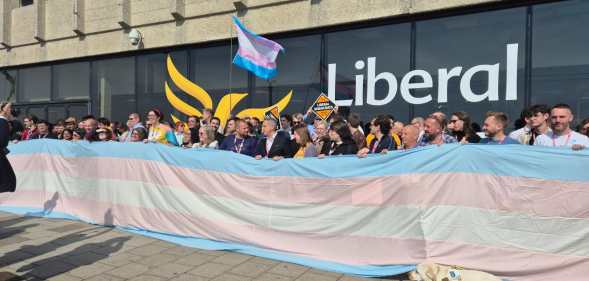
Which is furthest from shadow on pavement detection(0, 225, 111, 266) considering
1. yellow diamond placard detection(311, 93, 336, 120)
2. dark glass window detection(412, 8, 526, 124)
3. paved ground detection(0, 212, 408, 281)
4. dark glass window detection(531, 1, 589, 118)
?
dark glass window detection(531, 1, 589, 118)

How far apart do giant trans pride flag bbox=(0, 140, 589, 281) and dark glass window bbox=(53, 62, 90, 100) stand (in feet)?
27.4

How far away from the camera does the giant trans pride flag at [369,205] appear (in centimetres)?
377

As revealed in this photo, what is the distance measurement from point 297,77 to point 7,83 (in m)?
13.0

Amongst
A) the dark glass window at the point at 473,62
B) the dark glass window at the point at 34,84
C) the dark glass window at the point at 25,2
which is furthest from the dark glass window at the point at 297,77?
the dark glass window at the point at 25,2

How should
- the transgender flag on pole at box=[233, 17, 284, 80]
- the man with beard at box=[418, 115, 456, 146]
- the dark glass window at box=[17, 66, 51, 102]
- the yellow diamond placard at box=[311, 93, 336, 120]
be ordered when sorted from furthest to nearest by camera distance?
1. the dark glass window at box=[17, 66, 51, 102]
2. the yellow diamond placard at box=[311, 93, 336, 120]
3. the transgender flag on pole at box=[233, 17, 284, 80]
4. the man with beard at box=[418, 115, 456, 146]

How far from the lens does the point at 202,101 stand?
11.1 m

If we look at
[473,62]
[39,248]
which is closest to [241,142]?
[39,248]

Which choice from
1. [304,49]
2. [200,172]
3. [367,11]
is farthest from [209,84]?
[200,172]

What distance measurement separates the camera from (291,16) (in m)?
9.63

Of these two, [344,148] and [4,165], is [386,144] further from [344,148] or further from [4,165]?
[4,165]

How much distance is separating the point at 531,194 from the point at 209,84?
8.98 meters

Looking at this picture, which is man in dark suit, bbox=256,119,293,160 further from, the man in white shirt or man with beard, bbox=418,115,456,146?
the man in white shirt

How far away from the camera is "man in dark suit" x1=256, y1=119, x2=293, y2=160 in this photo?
5.68 meters

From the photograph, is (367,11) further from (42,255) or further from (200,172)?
(42,255)
